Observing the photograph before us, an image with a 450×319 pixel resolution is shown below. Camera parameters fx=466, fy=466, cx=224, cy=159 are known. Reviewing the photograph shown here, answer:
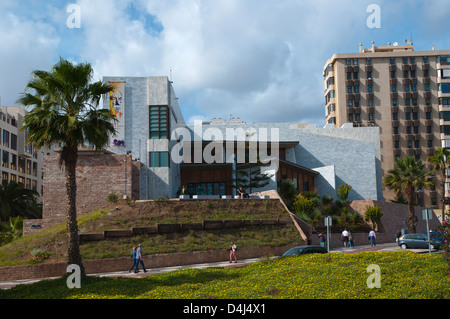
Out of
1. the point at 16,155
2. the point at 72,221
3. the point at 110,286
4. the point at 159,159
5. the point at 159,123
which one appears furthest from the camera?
the point at 16,155

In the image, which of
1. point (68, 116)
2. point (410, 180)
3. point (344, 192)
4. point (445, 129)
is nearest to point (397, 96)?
point (445, 129)

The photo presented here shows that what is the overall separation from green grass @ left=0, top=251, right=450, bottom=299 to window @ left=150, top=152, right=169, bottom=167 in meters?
24.8

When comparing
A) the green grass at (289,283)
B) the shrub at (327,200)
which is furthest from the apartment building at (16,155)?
the green grass at (289,283)

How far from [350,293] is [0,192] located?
4471 centimetres

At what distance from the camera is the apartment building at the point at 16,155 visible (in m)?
61.8

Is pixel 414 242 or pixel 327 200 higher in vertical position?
pixel 327 200

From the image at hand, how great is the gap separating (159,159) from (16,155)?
109 feet

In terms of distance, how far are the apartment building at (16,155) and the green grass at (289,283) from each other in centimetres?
4923

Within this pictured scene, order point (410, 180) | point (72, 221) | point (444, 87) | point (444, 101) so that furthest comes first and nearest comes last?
point (444, 87), point (444, 101), point (410, 180), point (72, 221)

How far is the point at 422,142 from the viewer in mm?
83000

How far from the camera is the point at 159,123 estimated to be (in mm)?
42719

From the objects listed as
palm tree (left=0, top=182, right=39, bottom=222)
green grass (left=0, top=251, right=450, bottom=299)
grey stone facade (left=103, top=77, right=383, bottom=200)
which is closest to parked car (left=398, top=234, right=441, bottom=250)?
grey stone facade (left=103, top=77, right=383, bottom=200)

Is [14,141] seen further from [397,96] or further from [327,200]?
[397,96]

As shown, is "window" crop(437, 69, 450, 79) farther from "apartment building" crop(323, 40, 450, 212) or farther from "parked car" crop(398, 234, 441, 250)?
"parked car" crop(398, 234, 441, 250)
